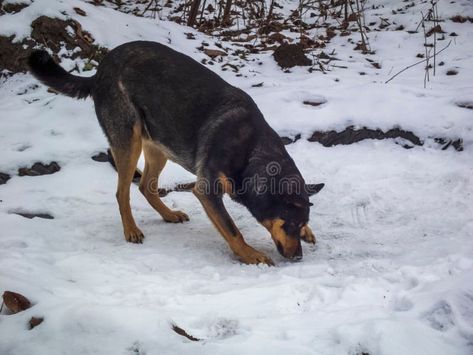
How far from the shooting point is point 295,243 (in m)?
3.86

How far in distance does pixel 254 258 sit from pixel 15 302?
2.01 m

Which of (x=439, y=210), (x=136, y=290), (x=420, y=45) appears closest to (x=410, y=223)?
(x=439, y=210)

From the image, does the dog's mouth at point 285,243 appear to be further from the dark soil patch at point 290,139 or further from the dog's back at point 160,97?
the dark soil patch at point 290,139

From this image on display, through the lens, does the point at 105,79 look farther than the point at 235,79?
No

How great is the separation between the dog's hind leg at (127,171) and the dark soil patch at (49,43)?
10.8ft

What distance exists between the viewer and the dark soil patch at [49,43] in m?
6.84

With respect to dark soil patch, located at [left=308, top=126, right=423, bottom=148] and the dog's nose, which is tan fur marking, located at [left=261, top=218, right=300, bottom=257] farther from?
dark soil patch, located at [left=308, top=126, right=423, bottom=148]

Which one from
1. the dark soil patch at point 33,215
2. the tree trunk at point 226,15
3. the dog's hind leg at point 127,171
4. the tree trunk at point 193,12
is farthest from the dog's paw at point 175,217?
the tree trunk at point 226,15

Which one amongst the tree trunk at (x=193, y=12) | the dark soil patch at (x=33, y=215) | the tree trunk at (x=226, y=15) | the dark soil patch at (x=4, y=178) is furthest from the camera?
the tree trunk at (x=226, y=15)

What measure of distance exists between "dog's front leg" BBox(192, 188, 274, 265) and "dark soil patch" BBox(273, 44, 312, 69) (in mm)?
4901

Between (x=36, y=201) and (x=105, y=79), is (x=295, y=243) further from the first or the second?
(x=36, y=201)

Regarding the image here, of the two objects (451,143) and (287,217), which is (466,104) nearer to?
(451,143)

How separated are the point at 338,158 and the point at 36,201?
3545 mm

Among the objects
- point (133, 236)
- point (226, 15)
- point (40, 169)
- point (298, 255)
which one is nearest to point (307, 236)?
point (298, 255)
